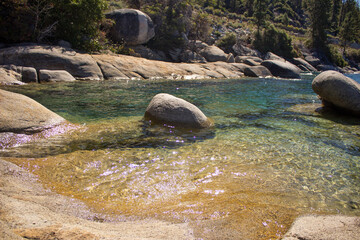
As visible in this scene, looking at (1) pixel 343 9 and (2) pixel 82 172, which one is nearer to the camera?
(2) pixel 82 172

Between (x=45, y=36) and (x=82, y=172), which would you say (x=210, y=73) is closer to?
(x=45, y=36)

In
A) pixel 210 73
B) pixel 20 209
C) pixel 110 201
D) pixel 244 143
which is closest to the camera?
pixel 20 209


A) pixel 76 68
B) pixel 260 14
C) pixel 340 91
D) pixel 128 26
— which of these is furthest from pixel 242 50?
pixel 340 91

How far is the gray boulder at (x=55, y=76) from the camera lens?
584 inches

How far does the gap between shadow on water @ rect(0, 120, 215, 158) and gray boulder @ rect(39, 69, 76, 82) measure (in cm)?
1005

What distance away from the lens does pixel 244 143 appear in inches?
237

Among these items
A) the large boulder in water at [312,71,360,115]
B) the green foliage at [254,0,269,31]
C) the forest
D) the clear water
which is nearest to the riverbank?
the clear water

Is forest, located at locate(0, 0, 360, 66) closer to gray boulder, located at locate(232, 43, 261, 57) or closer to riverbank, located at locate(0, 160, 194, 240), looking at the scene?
gray boulder, located at locate(232, 43, 261, 57)

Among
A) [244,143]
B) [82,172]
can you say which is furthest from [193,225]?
[244,143]

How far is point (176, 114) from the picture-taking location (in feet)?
24.1

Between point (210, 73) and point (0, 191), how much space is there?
22.7m

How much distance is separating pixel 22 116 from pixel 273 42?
155 ft

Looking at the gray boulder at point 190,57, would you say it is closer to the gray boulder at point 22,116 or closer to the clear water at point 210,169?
the clear water at point 210,169

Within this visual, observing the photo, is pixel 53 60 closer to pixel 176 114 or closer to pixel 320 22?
pixel 176 114
